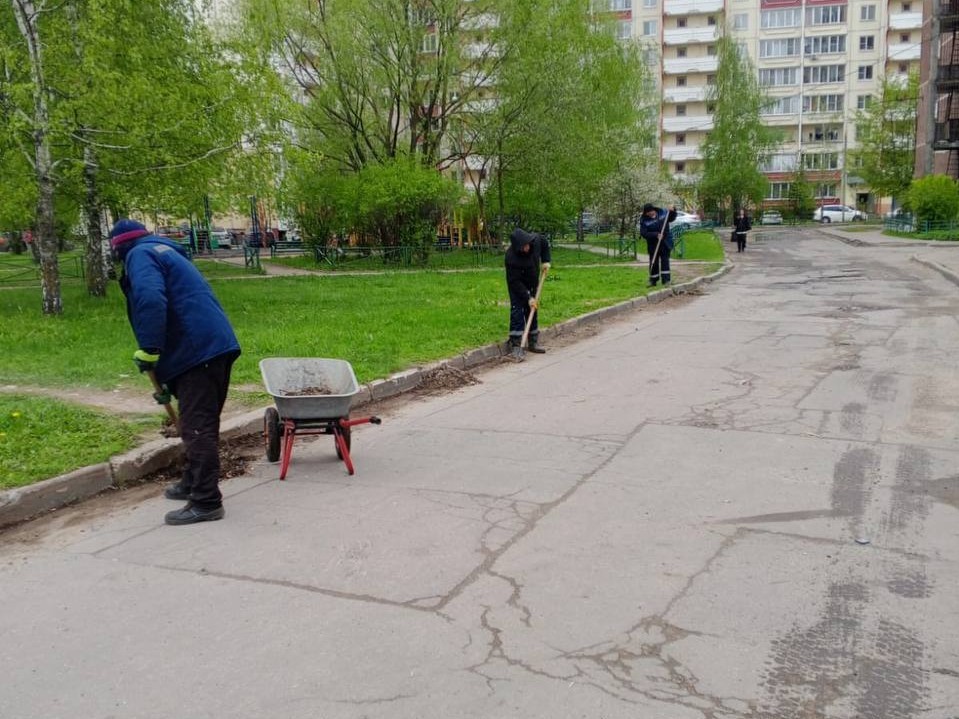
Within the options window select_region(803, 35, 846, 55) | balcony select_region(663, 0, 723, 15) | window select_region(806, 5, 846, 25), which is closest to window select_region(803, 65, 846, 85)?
window select_region(803, 35, 846, 55)

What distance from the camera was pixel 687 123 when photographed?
8212 centimetres

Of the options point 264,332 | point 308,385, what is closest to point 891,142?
point 264,332

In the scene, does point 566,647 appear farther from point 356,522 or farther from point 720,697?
point 356,522

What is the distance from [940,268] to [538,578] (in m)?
20.1

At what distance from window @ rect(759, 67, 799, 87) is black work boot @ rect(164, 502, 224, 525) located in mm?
83698

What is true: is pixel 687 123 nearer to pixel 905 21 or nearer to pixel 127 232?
pixel 905 21

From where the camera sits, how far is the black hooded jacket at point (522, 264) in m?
11.0

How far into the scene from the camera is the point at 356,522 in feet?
16.7

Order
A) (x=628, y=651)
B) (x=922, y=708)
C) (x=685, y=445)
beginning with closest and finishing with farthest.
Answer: (x=922, y=708)
(x=628, y=651)
(x=685, y=445)

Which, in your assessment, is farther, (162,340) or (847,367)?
(847,367)

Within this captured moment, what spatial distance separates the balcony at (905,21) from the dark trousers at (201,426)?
85286 millimetres

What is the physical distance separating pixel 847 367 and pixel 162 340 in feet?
24.3

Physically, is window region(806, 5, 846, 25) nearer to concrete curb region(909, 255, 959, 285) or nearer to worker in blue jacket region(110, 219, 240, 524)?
concrete curb region(909, 255, 959, 285)

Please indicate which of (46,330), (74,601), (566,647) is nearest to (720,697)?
(566,647)
